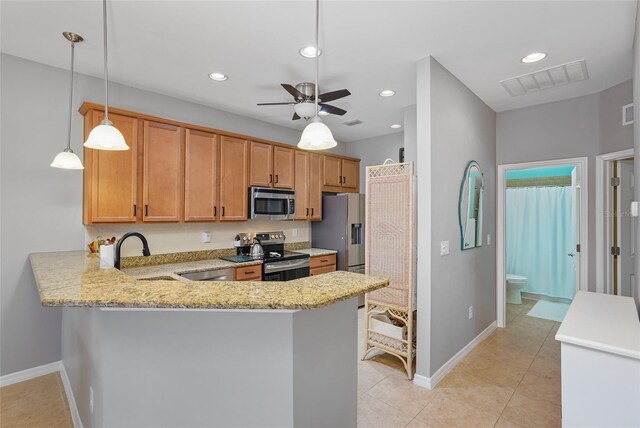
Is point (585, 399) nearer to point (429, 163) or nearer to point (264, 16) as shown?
point (429, 163)

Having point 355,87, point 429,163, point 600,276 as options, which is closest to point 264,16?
point 355,87

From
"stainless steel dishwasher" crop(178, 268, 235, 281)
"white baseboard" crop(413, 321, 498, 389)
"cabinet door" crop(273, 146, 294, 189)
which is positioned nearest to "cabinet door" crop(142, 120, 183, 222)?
"stainless steel dishwasher" crop(178, 268, 235, 281)

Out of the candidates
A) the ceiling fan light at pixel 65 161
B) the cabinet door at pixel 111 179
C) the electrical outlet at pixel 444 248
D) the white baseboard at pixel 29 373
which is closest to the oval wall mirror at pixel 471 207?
the electrical outlet at pixel 444 248

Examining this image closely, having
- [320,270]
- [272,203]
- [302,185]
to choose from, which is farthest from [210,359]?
[302,185]

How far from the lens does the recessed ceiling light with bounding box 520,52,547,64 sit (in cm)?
257

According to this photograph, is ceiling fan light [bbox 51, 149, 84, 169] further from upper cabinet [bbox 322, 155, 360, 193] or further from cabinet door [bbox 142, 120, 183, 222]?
upper cabinet [bbox 322, 155, 360, 193]

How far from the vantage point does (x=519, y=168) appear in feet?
12.7

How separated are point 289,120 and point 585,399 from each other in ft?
13.5

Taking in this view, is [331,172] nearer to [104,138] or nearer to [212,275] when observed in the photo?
[212,275]

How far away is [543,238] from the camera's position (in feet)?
17.6

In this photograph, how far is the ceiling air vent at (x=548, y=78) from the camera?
9.17ft

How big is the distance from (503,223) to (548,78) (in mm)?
1790

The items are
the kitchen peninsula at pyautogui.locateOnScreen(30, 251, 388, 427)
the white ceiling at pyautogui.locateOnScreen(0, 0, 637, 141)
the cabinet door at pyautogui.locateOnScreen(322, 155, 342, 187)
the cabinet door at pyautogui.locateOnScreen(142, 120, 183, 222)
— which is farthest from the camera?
the cabinet door at pyautogui.locateOnScreen(322, 155, 342, 187)

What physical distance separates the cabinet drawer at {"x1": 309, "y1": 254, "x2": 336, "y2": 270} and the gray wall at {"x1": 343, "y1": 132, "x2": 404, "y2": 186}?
1.53 metres
